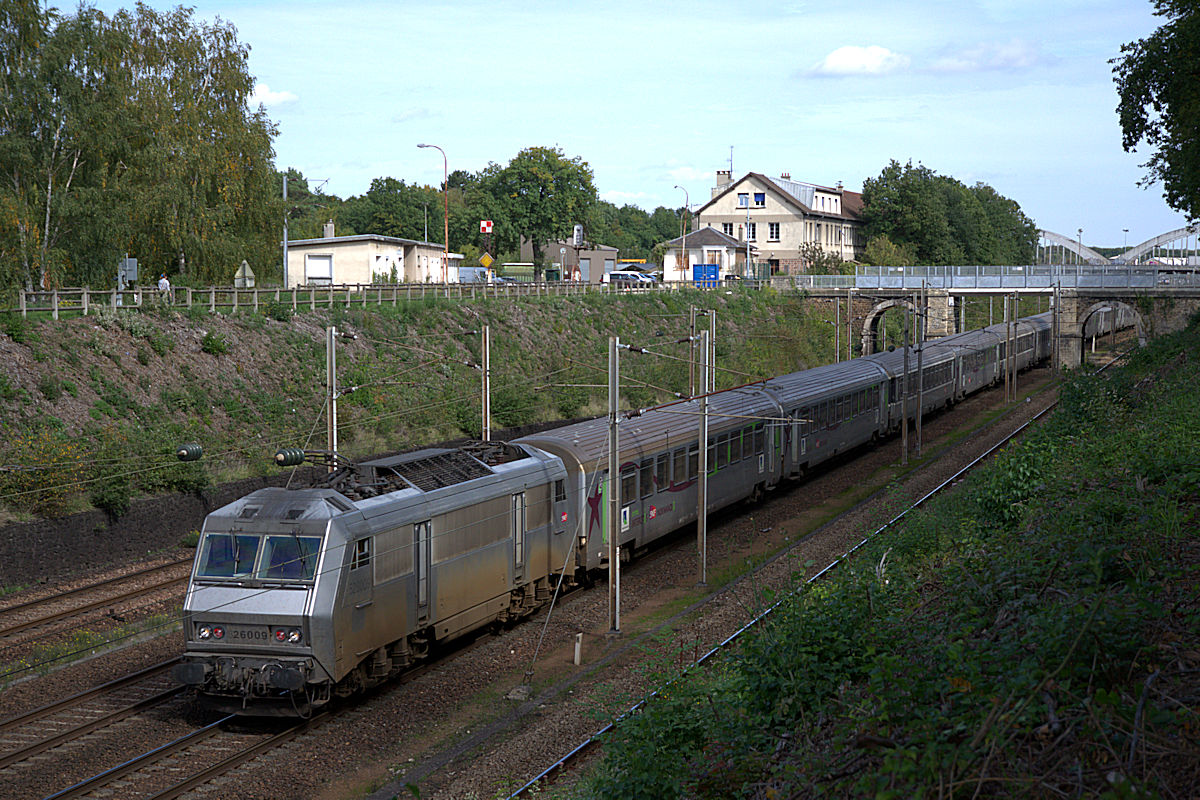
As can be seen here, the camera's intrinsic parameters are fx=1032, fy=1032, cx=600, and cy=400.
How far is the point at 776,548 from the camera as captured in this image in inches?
993

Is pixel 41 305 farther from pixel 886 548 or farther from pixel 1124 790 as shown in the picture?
pixel 1124 790

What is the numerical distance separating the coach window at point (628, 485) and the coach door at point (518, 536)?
3868 mm

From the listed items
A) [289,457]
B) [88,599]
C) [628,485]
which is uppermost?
[289,457]

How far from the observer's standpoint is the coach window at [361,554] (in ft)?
46.5

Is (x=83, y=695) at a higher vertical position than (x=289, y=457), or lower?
lower

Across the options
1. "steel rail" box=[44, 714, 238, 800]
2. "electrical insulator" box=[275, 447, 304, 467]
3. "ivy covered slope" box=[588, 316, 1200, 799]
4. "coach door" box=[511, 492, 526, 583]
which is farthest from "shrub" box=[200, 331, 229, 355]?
"ivy covered slope" box=[588, 316, 1200, 799]

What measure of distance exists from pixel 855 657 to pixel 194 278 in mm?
36580

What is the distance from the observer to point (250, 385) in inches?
1325

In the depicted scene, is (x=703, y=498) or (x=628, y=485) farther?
(x=703, y=498)

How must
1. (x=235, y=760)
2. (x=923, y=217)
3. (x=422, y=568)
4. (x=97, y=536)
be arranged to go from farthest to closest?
1. (x=923, y=217)
2. (x=97, y=536)
3. (x=422, y=568)
4. (x=235, y=760)

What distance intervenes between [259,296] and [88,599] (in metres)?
20.1

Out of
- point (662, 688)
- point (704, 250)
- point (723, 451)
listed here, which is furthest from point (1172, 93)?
point (704, 250)

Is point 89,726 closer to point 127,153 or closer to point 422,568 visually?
point 422,568

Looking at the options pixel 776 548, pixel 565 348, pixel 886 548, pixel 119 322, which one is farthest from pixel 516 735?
pixel 565 348
